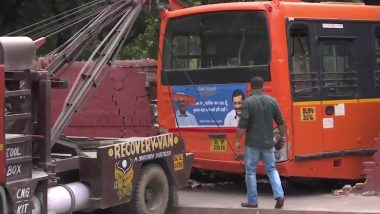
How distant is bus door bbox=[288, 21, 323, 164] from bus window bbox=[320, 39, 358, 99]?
0.22 metres

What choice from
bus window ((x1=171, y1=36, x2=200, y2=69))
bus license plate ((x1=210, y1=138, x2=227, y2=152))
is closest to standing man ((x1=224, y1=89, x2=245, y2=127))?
bus license plate ((x1=210, y1=138, x2=227, y2=152))

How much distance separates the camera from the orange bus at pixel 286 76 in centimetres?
1009

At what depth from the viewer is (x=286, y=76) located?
10.0 meters

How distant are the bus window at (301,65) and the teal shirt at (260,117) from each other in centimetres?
92

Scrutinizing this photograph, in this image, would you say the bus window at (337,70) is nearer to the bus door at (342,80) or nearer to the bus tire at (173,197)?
the bus door at (342,80)

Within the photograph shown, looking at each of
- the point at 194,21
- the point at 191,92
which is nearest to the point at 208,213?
the point at 191,92

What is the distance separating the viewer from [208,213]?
9.77 metres

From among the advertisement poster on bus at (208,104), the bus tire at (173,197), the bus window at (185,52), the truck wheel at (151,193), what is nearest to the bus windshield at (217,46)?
the bus window at (185,52)

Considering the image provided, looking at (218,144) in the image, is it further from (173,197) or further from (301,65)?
(301,65)

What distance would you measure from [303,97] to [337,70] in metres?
0.85

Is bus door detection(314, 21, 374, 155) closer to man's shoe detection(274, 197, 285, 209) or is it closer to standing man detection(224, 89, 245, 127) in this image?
standing man detection(224, 89, 245, 127)

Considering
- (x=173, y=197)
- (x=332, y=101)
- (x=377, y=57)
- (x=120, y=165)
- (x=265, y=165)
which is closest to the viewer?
(x=120, y=165)

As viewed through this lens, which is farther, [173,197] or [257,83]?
[173,197]

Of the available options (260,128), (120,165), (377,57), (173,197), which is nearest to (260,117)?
(260,128)
